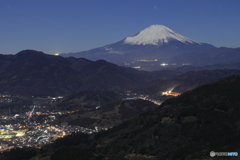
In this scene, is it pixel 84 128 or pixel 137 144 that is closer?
pixel 137 144

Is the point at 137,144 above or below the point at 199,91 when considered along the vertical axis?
below

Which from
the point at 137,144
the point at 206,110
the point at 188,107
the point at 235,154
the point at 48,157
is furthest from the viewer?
the point at 188,107

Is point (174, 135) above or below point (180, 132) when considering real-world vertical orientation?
below

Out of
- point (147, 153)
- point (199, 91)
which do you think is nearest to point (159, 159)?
point (147, 153)

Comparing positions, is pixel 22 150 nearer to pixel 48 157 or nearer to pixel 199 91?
pixel 48 157

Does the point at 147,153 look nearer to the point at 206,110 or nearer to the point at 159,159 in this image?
the point at 159,159

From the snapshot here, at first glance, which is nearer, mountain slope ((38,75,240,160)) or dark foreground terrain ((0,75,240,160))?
mountain slope ((38,75,240,160))

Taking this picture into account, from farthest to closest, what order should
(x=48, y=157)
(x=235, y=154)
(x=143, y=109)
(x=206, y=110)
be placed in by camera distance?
1. (x=143, y=109)
2. (x=206, y=110)
3. (x=48, y=157)
4. (x=235, y=154)

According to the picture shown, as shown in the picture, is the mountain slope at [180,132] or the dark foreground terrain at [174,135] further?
the dark foreground terrain at [174,135]

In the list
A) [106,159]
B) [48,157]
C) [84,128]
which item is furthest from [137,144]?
[84,128]
